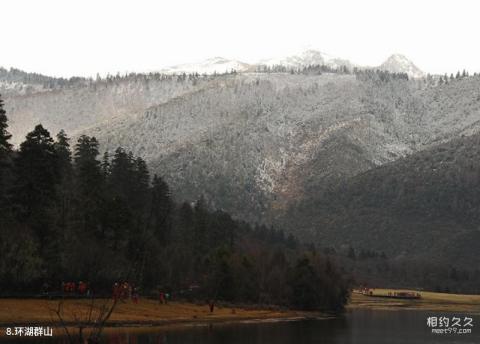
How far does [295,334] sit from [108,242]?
108 ft

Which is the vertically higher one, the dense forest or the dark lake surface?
the dense forest

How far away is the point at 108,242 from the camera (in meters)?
111

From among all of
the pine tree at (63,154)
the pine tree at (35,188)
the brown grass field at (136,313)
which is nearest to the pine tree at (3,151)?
the pine tree at (35,188)

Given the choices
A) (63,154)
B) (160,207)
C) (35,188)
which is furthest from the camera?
(160,207)

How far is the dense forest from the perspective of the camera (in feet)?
303

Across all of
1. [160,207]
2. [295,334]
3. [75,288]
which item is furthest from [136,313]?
[160,207]

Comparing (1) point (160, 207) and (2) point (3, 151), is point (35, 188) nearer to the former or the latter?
(2) point (3, 151)

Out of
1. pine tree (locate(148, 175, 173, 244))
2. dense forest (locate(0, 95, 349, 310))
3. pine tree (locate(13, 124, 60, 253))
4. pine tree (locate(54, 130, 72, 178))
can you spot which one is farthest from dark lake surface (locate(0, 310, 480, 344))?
pine tree (locate(54, 130, 72, 178))

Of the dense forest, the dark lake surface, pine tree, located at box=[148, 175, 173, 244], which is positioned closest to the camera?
the dark lake surface

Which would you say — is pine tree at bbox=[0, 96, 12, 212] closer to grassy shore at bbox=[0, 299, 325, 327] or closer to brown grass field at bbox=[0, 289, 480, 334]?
grassy shore at bbox=[0, 299, 325, 327]

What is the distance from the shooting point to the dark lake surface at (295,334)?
73875mm

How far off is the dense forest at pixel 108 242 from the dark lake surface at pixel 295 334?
6.78m

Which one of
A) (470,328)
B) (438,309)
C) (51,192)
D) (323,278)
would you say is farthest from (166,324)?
(438,309)

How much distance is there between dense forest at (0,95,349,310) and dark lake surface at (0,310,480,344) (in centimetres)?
678
